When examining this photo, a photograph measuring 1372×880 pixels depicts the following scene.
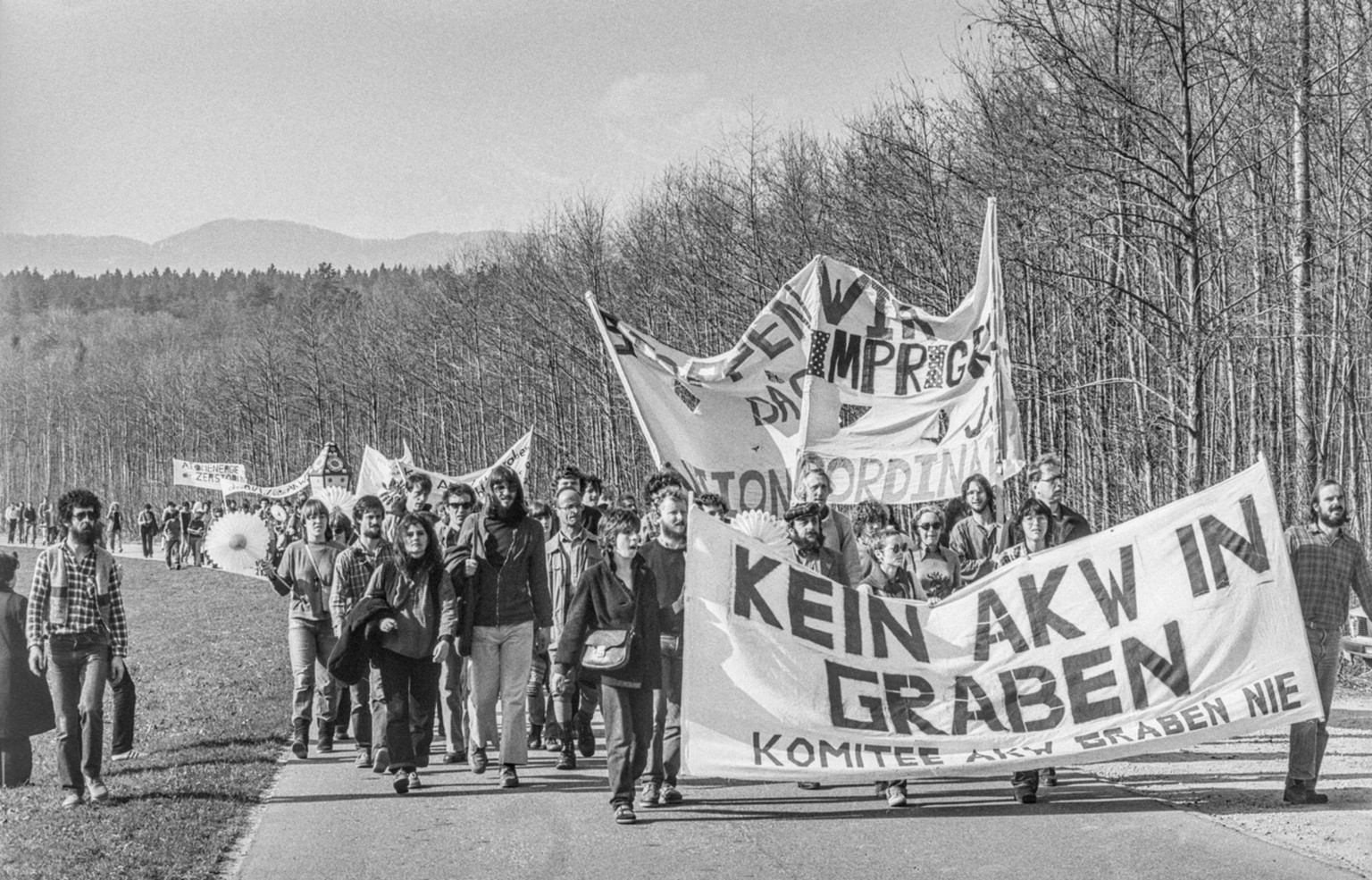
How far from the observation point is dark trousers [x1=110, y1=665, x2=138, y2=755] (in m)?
11.2

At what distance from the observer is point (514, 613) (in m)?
10.4

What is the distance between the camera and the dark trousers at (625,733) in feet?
29.3

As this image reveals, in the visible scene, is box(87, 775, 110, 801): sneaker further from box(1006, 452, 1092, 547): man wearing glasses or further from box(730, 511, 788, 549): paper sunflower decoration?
box(1006, 452, 1092, 547): man wearing glasses

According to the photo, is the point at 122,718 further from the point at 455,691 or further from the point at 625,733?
the point at 625,733

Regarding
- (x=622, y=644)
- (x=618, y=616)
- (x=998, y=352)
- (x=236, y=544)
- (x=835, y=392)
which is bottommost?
(x=622, y=644)

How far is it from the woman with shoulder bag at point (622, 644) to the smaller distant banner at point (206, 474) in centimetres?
A: 3644

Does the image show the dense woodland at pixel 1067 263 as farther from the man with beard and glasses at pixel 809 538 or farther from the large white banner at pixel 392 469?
the large white banner at pixel 392 469

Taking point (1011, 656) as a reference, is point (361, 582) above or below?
above

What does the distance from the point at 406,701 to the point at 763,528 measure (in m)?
2.72

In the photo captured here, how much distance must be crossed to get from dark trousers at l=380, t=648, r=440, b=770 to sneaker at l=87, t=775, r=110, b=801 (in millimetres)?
1801

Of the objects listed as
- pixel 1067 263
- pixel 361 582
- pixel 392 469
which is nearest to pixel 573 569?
pixel 361 582

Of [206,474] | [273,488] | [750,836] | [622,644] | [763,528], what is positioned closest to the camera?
[750,836]

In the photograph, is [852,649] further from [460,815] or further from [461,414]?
[461,414]

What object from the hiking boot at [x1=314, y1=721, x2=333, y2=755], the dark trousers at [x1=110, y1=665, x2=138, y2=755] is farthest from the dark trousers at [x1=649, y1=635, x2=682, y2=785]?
the dark trousers at [x1=110, y1=665, x2=138, y2=755]
